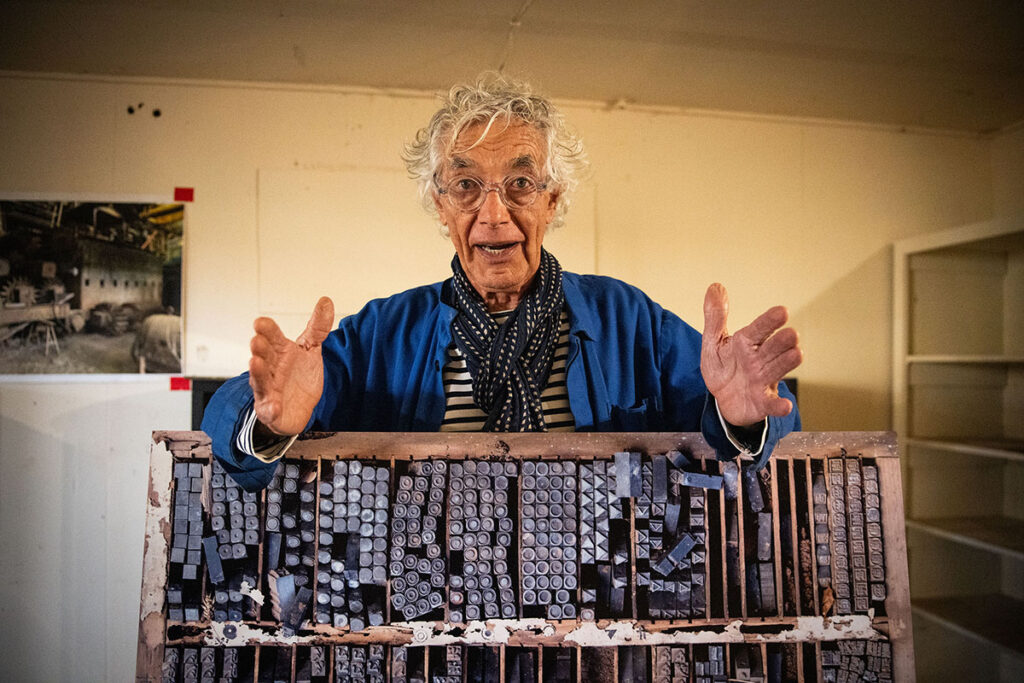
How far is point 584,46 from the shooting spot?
1.93 metres

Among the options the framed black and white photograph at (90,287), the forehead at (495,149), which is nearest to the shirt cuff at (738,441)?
the forehead at (495,149)

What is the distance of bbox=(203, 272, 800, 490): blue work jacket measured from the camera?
1092 mm

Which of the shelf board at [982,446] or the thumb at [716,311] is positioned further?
the shelf board at [982,446]

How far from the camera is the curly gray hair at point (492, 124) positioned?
107cm

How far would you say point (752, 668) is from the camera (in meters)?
0.88

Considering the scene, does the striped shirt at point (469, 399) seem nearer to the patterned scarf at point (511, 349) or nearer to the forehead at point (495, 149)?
the patterned scarf at point (511, 349)

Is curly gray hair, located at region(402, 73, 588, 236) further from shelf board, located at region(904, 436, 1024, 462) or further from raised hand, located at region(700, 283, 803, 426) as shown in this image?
shelf board, located at region(904, 436, 1024, 462)

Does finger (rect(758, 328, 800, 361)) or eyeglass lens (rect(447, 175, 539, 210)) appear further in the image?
eyeglass lens (rect(447, 175, 539, 210))

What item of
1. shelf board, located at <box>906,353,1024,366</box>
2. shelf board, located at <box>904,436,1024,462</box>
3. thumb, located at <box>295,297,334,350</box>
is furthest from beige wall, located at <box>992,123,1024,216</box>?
thumb, located at <box>295,297,334,350</box>

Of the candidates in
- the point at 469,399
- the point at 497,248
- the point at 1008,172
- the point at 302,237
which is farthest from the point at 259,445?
the point at 1008,172

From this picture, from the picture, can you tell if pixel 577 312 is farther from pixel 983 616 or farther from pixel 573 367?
pixel 983 616

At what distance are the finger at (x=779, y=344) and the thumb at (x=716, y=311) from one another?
67mm

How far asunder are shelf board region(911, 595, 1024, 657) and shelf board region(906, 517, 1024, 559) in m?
0.29

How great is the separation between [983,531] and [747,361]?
2.34m
